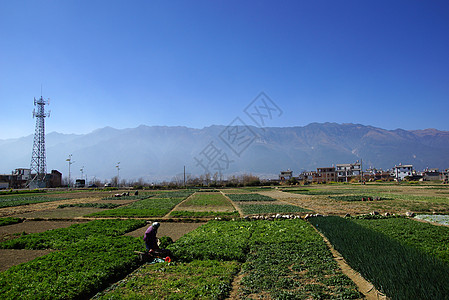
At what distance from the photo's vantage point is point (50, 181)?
11131 cm

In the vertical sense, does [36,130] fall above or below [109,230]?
above

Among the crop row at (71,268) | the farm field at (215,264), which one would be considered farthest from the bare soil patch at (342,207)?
the crop row at (71,268)

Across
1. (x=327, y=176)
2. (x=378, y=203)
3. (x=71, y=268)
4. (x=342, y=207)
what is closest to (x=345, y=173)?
(x=327, y=176)

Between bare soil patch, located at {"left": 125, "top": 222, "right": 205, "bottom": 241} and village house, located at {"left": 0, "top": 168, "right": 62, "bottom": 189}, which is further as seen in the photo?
village house, located at {"left": 0, "top": 168, "right": 62, "bottom": 189}

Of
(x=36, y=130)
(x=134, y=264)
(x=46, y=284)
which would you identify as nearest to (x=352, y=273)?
(x=134, y=264)

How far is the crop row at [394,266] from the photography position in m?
7.06

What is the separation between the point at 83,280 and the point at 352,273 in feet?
28.8

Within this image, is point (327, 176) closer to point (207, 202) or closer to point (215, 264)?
point (207, 202)

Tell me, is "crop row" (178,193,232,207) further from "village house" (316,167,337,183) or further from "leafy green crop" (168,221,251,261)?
"village house" (316,167,337,183)

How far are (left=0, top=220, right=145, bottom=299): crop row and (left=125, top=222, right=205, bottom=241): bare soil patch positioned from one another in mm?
2906

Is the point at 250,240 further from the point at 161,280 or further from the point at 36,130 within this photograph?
the point at 36,130

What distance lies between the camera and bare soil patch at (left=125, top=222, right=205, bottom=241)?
56.8 feet

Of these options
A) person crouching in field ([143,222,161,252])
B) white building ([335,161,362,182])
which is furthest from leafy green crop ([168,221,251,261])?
white building ([335,161,362,182])

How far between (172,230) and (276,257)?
9331mm
